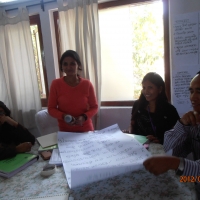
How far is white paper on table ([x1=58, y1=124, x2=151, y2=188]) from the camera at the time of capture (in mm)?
722

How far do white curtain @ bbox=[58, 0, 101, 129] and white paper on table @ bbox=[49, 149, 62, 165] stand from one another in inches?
52.1

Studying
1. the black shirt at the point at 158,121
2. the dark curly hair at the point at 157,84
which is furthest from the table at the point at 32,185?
the dark curly hair at the point at 157,84

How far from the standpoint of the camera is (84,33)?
2.24 meters

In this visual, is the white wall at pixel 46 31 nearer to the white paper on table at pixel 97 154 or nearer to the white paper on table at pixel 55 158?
the white paper on table at pixel 97 154

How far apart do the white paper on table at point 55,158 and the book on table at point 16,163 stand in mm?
92

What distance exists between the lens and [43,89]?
9.39 feet

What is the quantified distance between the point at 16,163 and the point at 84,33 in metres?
1.70

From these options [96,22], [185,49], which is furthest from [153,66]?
[96,22]

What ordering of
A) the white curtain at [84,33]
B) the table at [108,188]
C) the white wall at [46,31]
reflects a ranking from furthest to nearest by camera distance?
the white wall at [46,31], the white curtain at [84,33], the table at [108,188]

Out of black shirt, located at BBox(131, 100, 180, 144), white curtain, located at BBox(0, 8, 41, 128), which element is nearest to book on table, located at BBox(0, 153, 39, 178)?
black shirt, located at BBox(131, 100, 180, 144)

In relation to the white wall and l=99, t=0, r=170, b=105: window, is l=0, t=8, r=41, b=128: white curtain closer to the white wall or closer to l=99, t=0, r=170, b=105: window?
the white wall

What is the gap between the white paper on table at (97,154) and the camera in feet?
2.37

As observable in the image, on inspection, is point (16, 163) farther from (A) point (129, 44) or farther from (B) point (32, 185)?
(A) point (129, 44)
